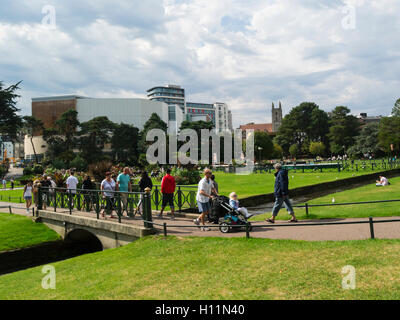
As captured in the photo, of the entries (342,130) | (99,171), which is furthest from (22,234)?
(342,130)

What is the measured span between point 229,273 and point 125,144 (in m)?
79.7

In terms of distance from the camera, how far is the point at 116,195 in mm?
11477

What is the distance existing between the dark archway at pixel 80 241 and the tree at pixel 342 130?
84588 millimetres

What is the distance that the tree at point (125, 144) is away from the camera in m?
82.6

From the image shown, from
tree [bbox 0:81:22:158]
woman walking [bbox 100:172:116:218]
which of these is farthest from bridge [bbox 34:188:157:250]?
tree [bbox 0:81:22:158]

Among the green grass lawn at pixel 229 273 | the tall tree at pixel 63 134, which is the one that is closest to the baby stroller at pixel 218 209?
the green grass lawn at pixel 229 273

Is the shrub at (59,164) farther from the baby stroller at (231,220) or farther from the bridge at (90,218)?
the baby stroller at (231,220)

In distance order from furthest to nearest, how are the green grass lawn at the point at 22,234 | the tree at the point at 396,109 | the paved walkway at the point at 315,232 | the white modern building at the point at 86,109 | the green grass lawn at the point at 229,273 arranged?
1. the white modern building at the point at 86,109
2. the tree at the point at 396,109
3. the green grass lawn at the point at 22,234
4. the paved walkway at the point at 315,232
5. the green grass lawn at the point at 229,273

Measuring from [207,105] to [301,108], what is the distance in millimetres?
104547

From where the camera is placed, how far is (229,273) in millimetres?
6195

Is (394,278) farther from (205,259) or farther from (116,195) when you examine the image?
(116,195)

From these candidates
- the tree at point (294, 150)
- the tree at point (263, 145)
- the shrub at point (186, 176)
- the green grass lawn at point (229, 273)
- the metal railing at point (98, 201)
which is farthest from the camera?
the tree at point (294, 150)
